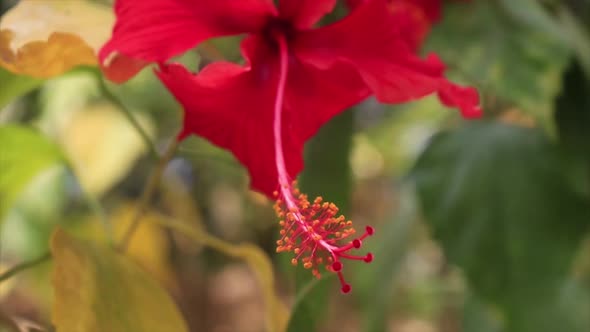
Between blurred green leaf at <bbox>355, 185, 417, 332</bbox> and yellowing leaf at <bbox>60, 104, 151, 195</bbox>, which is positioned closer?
blurred green leaf at <bbox>355, 185, 417, 332</bbox>

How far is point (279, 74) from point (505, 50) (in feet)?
0.82

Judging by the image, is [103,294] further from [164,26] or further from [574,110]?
[574,110]

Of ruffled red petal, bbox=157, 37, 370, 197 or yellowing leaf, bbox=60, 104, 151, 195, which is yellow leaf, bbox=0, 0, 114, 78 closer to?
ruffled red petal, bbox=157, 37, 370, 197

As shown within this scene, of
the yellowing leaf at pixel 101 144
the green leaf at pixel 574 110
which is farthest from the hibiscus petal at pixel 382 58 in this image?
the yellowing leaf at pixel 101 144

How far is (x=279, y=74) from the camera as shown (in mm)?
318

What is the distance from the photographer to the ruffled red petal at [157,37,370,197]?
31 cm

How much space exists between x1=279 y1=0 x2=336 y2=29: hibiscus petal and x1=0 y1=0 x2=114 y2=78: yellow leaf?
0.09m

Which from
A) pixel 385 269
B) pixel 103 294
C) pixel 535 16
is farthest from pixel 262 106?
pixel 385 269

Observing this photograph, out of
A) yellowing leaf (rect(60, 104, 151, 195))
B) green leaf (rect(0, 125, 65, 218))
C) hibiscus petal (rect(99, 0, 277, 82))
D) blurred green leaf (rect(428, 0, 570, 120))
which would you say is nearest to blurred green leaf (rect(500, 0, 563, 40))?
blurred green leaf (rect(428, 0, 570, 120))

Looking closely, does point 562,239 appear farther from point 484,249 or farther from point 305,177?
point 305,177

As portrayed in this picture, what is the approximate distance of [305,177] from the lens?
1.34ft

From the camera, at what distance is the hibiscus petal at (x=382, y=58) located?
301mm

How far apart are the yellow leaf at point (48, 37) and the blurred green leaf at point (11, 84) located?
0.06 meters

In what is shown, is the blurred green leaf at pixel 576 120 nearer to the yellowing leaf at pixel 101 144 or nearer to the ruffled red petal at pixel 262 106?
the ruffled red petal at pixel 262 106
